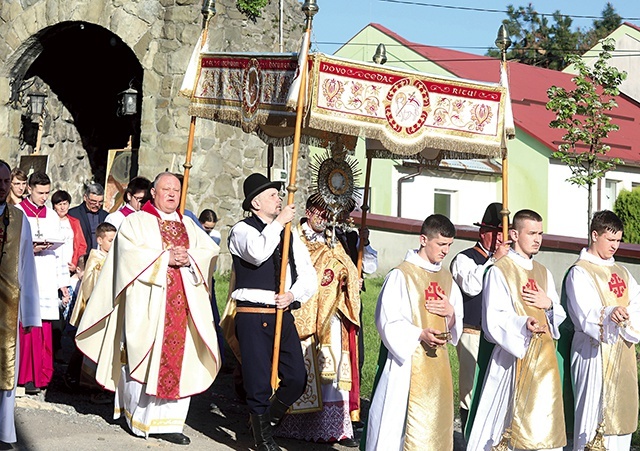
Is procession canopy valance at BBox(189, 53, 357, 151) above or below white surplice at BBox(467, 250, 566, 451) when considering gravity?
above

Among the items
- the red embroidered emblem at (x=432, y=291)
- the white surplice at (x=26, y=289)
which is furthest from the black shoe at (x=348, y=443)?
the white surplice at (x=26, y=289)

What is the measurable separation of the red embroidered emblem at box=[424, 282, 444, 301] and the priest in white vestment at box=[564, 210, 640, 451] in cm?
115

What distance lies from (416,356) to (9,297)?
259cm

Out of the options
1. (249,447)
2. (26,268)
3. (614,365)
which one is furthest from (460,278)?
(26,268)

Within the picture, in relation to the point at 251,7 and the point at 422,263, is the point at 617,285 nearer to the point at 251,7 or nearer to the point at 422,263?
the point at 422,263

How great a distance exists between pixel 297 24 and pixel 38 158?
4507 mm

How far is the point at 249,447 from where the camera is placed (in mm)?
7496

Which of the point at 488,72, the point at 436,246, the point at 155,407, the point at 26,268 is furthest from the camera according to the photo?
the point at 488,72

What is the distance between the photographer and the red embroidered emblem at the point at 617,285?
23.0ft

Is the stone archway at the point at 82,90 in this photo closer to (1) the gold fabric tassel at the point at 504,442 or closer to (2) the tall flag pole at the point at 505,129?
(2) the tall flag pole at the point at 505,129

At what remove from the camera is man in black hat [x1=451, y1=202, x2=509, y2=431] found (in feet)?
25.0

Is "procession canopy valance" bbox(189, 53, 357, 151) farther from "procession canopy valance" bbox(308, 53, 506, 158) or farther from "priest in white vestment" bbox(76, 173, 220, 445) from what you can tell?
"priest in white vestment" bbox(76, 173, 220, 445)

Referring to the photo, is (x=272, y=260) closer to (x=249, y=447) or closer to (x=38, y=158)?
(x=249, y=447)

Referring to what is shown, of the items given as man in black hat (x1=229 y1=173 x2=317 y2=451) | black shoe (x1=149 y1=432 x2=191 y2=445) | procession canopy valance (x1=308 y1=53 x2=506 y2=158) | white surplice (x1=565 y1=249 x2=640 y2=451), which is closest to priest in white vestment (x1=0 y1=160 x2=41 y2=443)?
black shoe (x1=149 y1=432 x2=191 y2=445)
